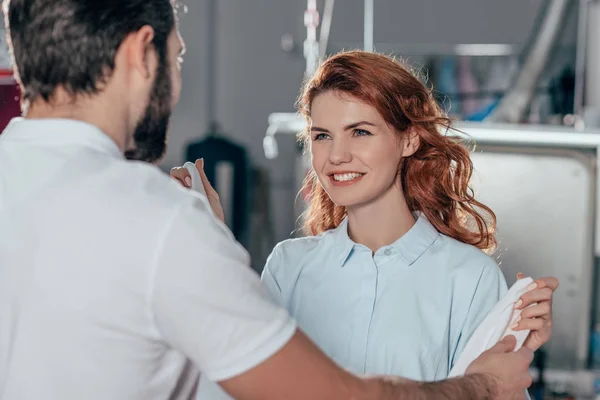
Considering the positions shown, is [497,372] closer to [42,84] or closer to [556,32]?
[42,84]

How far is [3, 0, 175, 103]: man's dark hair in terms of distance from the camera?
113 centimetres

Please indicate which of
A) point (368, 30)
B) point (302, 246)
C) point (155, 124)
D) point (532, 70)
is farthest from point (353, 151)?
point (368, 30)

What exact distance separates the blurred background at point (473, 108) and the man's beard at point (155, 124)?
152cm

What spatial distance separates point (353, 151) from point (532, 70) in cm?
303

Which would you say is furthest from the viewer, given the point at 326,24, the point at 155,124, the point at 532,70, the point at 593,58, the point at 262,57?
the point at 262,57

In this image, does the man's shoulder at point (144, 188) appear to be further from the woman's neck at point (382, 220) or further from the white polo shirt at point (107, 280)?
the woman's neck at point (382, 220)

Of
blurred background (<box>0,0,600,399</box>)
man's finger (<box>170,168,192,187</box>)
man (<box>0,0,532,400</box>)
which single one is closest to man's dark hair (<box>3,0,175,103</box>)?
man (<box>0,0,532,400</box>)

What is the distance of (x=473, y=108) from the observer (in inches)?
228

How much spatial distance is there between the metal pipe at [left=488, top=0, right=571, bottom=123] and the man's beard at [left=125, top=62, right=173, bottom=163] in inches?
143

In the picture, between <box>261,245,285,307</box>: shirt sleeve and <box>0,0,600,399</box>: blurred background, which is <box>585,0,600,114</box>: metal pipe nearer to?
<box>0,0,600,399</box>: blurred background

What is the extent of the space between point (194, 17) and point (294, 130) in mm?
3501

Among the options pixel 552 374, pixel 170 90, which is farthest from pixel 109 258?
pixel 552 374

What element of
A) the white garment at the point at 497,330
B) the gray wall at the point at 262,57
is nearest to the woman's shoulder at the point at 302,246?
the white garment at the point at 497,330

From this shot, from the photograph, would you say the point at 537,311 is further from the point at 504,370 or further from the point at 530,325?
the point at 504,370
